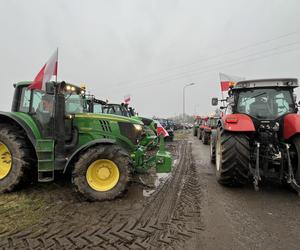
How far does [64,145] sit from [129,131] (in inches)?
53.0

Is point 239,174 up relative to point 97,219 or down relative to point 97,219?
up

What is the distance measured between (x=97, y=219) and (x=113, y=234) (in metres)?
0.54

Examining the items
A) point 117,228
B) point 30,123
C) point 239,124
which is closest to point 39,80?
point 30,123

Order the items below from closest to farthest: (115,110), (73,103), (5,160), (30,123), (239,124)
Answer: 1. (30,123)
2. (5,160)
3. (239,124)
4. (73,103)
5. (115,110)

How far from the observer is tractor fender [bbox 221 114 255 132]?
4.89m

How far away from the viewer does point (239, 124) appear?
4984 millimetres

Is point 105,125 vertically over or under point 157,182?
over

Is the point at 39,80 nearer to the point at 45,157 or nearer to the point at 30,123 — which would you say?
the point at 30,123

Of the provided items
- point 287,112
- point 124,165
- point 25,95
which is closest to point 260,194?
point 287,112

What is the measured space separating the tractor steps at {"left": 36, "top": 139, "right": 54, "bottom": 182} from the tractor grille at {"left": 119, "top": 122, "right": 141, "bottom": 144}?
1413mm

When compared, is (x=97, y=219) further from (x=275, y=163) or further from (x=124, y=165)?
(x=275, y=163)

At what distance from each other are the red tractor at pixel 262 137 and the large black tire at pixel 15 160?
3897 mm

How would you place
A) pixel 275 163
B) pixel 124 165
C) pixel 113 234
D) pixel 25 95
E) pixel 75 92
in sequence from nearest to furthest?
pixel 113 234 < pixel 124 165 < pixel 275 163 < pixel 25 95 < pixel 75 92

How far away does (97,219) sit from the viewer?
142 inches
